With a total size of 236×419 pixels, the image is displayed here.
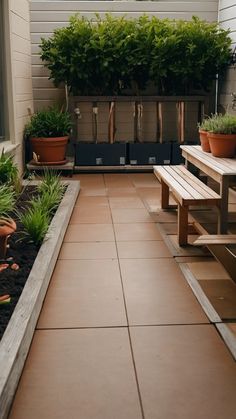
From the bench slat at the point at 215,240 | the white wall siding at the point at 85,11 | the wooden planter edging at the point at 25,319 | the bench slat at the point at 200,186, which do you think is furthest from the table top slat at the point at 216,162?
the white wall siding at the point at 85,11

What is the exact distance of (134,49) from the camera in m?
6.21

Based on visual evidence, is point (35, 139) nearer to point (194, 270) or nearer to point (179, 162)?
point (179, 162)

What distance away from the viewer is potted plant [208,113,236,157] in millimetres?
3803

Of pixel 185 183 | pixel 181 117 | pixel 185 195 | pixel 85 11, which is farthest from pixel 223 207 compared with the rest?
pixel 85 11

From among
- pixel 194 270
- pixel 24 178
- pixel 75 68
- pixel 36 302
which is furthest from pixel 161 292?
pixel 75 68

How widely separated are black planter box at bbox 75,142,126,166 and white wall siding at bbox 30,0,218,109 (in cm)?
119

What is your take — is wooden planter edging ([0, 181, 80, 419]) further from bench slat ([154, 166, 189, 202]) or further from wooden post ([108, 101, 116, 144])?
wooden post ([108, 101, 116, 144])

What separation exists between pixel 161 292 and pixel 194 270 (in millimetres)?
413

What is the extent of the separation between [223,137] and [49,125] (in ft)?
9.59

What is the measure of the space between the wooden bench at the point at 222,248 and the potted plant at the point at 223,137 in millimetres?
988

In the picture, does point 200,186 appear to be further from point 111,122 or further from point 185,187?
point 111,122

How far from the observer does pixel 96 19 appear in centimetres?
683

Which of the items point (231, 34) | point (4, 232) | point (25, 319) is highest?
point (231, 34)

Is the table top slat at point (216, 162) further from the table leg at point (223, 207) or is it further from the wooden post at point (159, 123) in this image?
the wooden post at point (159, 123)
